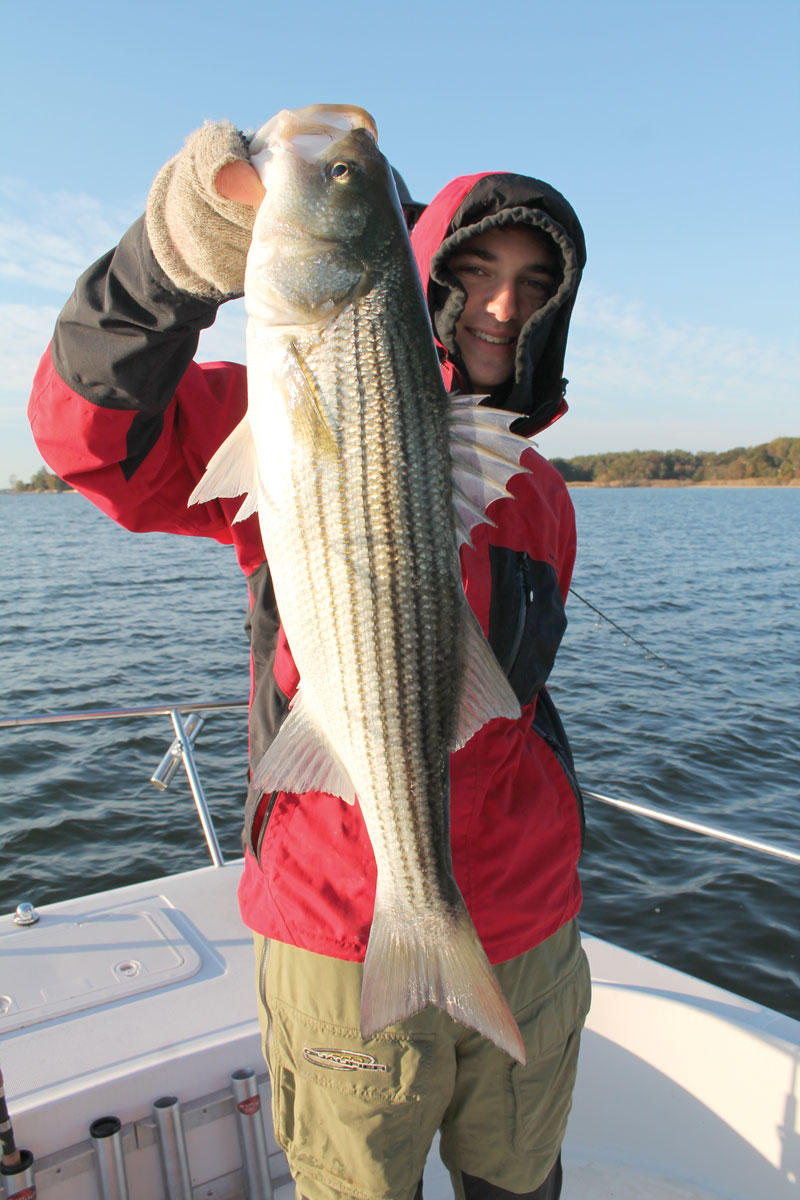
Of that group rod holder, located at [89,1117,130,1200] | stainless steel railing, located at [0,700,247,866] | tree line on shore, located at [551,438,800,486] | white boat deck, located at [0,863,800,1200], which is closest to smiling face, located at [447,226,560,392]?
stainless steel railing, located at [0,700,247,866]

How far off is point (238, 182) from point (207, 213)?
116 mm

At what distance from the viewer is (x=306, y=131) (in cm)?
201

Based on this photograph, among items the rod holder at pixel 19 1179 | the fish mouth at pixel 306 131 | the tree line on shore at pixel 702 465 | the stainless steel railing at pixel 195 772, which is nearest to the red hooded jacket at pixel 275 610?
the fish mouth at pixel 306 131

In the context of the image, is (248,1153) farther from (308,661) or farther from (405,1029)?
(308,661)

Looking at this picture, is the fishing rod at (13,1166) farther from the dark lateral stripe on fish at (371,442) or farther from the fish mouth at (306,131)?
the fish mouth at (306,131)

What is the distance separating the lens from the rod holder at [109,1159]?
2.82 meters

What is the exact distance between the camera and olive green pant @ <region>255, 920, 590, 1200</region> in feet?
7.22

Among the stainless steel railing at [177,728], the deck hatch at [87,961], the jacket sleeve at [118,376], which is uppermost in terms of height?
the jacket sleeve at [118,376]

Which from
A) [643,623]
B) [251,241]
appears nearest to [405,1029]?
[251,241]

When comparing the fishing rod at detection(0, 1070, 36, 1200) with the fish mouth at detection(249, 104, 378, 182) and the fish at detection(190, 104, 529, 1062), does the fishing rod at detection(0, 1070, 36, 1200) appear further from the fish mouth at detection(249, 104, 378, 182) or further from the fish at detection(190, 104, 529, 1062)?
the fish mouth at detection(249, 104, 378, 182)

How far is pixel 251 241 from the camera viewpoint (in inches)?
79.7

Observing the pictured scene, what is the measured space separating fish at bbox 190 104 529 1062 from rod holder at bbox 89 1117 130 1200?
154 cm

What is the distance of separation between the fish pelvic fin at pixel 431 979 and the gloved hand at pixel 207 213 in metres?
1.72

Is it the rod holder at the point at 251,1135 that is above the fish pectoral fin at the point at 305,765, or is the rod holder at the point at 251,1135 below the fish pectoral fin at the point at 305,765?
below
